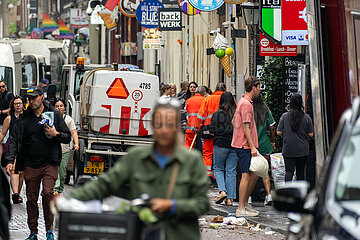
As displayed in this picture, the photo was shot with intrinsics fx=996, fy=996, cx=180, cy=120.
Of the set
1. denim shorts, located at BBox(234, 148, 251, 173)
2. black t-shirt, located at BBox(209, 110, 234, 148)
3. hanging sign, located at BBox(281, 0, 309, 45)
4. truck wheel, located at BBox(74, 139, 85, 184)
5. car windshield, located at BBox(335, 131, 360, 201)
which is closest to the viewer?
car windshield, located at BBox(335, 131, 360, 201)

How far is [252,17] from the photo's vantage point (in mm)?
23797

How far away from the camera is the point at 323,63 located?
30.8 ft

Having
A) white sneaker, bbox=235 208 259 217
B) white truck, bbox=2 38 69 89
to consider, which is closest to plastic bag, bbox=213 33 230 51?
white truck, bbox=2 38 69 89

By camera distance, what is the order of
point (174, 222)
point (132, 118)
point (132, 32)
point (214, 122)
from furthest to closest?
point (132, 32), point (132, 118), point (214, 122), point (174, 222)

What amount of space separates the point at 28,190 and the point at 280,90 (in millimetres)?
9927

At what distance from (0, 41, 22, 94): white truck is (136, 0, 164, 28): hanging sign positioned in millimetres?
6658

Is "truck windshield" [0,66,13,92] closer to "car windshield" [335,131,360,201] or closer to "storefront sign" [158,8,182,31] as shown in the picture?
"storefront sign" [158,8,182,31]

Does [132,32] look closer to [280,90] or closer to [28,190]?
[280,90]

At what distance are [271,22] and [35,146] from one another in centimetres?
888

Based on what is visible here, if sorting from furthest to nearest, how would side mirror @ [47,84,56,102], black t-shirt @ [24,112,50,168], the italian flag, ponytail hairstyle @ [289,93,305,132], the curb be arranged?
side mirror @ [47,84,56,102], the italian flag, ponytail hairstyle @ [289,93,305,132], the curb, black t-shirt @ [24,112,50,168]

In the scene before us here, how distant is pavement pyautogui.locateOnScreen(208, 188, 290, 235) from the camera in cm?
1302

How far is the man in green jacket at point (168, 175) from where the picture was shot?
5.57 metres

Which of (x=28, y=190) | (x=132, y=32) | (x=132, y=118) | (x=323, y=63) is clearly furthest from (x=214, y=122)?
(x=132, y=32)

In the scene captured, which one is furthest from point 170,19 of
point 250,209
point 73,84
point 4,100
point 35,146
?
point 35,146
